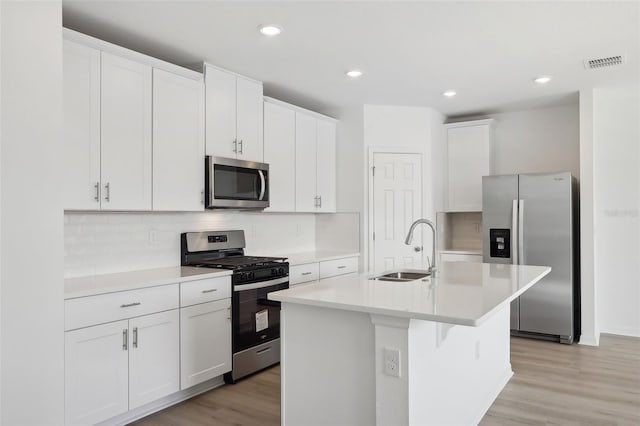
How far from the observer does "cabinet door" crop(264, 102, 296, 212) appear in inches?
169

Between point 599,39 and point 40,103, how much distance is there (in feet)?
11.3

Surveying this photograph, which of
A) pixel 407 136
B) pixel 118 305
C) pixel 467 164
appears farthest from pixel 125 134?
pixel 467 164

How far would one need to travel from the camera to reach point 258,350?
3.63 metres

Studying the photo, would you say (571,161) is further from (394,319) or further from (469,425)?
(394,319)

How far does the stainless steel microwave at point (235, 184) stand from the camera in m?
3.62

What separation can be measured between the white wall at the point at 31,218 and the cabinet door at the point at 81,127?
2.76ft

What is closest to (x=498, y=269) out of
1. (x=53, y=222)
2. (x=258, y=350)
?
(x=258, y=350)

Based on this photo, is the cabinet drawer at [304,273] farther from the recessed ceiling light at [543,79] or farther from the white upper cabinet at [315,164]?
the recessed ceiling light at [543,79]

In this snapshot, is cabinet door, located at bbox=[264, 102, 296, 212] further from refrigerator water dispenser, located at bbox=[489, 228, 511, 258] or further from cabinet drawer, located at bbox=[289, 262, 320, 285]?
refrigerator water dispenser, located at bbox=[489, 228, 511, 258]

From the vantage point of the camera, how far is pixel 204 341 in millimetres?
3209

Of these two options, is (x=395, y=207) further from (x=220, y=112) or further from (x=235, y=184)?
(x=220, y=112)

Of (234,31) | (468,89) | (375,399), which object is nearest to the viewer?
(375,399)

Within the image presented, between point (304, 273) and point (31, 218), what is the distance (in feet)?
8.69

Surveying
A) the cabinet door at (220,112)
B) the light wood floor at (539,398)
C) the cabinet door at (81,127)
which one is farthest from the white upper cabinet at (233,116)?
the light wood floor at (539,398)
